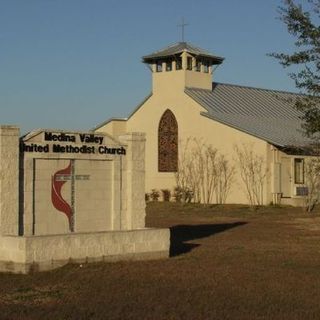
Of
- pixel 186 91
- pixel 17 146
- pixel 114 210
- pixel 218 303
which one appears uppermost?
pixel 186 91

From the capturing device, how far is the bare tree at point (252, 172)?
40.8 metres

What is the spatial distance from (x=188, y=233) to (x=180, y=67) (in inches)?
874

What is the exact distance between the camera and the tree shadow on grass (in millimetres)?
19641

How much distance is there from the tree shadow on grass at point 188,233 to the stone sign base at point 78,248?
1.04 metres

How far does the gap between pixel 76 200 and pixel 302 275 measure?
5565 mm

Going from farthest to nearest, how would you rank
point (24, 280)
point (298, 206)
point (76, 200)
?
point (298, 206) → point (76, 200) → point (24, 280)

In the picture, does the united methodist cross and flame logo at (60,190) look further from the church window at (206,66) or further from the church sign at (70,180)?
the church window at (206,66)

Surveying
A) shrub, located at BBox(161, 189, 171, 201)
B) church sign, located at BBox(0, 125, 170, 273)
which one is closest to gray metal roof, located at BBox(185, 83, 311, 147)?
shrub, located at BBox(161, 189, 171, 201)

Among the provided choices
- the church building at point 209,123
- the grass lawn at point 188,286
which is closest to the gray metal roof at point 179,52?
the church building at point 209,123

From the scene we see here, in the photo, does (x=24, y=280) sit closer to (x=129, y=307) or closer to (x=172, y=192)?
(x=129, y=307)

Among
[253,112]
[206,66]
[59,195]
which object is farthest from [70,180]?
[206,66]

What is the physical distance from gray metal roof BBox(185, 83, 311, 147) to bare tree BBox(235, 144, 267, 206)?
1.18 meters

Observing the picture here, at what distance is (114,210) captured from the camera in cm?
1784

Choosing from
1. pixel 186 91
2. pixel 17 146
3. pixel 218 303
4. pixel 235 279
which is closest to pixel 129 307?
pixel 218 303
